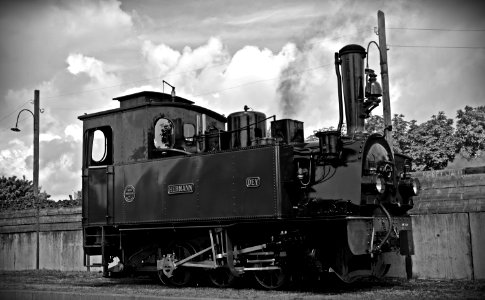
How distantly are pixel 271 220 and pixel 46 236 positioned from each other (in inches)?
383

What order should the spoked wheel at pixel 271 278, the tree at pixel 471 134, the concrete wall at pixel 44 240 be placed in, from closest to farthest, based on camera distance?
the spoked wheel at pixel 271 278 → the concrete wall at pixel 44 240 → the tree at pixel 471 134

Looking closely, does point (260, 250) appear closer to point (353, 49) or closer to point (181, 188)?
point (181, 188)

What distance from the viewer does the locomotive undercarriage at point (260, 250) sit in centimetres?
838

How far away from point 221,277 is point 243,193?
1827mm

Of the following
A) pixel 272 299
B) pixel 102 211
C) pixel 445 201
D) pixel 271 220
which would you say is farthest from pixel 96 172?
pixel 445 201

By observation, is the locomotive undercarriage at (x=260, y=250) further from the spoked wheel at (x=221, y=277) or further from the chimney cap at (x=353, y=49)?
the chimney cap at (x=353, y=49)

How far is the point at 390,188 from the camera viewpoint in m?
9.02

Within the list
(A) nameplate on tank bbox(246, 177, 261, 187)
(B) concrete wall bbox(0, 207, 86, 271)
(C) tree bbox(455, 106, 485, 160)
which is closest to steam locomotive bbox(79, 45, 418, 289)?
(A) nameplate on tank bbox(246, 177, 261, 187)

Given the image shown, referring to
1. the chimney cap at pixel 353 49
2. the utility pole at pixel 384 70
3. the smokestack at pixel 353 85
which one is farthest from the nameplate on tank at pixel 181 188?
the utility pole at pixel 384 70

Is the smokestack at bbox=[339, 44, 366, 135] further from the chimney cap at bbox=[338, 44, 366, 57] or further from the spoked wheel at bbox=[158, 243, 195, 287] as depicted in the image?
the spoked wheel at bbox=[158, 243, 195, 287]

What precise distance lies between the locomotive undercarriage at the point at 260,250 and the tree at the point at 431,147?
29.4 m

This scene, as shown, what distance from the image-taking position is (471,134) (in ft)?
127

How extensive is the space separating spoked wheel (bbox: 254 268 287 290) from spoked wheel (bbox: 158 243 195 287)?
1354 millimetres

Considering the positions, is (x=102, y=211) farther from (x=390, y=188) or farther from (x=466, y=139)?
(x=466, y=139)
